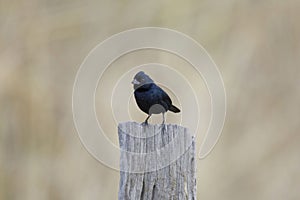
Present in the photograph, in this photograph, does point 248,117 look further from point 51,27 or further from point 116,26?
point 51,27

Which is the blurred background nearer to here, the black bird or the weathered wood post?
the black bird

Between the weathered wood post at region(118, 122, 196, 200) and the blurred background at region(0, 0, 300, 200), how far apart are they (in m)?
1.95

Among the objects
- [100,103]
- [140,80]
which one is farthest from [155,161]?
[100,103]

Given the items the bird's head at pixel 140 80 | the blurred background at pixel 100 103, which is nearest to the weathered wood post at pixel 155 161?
the bird's head at pixel 140 80

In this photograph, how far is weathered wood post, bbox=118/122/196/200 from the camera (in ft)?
6.95

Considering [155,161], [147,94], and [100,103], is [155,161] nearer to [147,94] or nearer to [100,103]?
[147,94]

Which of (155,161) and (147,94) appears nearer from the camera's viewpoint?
(155,161)

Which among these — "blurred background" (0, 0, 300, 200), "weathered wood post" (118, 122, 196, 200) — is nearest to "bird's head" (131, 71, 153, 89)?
"weathered wood post" (118, 122, 196, 200)

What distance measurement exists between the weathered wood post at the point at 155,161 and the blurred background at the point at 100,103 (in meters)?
1.95

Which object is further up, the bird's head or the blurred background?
the blurred background

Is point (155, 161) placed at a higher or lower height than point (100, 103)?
lower

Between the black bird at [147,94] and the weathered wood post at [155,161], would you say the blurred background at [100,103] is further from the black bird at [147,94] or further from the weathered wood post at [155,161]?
the weathered wood post at [155,161]

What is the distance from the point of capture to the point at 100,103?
13.6 feet

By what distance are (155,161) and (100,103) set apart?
2.04 metres
